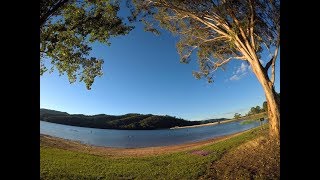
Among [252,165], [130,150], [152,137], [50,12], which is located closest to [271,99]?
[252,165]

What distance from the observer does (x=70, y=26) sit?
16594 millimetres

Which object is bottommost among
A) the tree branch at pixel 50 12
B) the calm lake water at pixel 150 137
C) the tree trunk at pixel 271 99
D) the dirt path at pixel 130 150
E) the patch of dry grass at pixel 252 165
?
the calm lake water at pixel 150 137

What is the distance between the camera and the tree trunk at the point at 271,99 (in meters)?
18.4

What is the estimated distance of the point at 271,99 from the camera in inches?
730

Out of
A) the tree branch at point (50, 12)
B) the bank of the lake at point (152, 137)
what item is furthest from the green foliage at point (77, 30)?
the bank of the lake at point (152, 137)

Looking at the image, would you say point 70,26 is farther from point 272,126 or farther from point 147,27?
point 272,126

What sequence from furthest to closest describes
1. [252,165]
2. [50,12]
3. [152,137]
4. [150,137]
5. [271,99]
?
1. [150,137]
2. [152,137]
3. [271,99]
4. [252,165]
5. [50,12]

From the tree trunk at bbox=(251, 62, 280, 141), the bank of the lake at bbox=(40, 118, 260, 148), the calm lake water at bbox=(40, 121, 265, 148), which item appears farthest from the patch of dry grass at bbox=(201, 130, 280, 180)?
the calm lake water at bbox=(40, 121, 265, 148)

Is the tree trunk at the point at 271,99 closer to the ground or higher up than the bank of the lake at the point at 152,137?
higher up

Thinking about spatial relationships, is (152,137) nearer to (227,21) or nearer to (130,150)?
(130,150)

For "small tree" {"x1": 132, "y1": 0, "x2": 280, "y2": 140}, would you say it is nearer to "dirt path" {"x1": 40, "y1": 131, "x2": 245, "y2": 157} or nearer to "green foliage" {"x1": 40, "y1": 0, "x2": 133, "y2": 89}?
"green foliage" {"x1": 40, "y1": 0, "x2": 133, "y2": 89}

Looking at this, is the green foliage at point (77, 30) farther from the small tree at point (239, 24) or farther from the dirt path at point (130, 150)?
the dirt path at point (130, 150)
